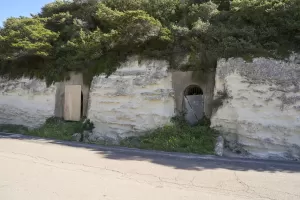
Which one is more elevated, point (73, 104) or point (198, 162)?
point (73, 104)

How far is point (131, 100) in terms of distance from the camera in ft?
45.2

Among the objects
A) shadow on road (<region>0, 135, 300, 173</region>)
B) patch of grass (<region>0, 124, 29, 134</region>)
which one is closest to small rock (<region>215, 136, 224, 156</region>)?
shadow on road (<region>0, 135, 300, 173</region>)

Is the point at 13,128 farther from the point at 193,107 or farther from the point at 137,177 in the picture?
the point at 137,177

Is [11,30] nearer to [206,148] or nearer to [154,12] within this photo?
[154,12]

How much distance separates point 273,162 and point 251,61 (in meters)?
4.15

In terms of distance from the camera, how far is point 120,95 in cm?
1411

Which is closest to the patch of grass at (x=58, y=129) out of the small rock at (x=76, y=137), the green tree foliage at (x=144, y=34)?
the small rock at (x=76, y=137)

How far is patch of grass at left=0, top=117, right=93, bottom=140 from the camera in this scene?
1421 centimetres

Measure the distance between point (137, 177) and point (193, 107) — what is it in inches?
275

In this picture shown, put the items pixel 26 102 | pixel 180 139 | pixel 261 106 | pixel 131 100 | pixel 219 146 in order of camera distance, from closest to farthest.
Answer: pixel 219 146, pixel 261 106, pixel 180 139, pixel 131 100, pixel 26 102

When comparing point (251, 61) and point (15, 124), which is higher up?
point (251, 61)

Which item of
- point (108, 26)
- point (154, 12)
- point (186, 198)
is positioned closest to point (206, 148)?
point (186, 198)

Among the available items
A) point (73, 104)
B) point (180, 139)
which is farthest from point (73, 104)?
point (180, 139)

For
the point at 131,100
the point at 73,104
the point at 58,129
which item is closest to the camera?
the point at 131,100
